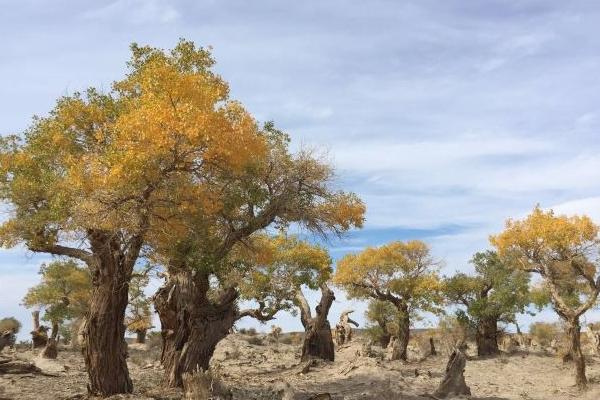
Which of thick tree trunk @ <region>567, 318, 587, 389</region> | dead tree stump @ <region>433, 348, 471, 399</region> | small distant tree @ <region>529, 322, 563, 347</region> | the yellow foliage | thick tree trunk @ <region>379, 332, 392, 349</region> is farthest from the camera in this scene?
small distant tree @ <region>529, 322, 563, 347</region>

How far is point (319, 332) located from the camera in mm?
33656

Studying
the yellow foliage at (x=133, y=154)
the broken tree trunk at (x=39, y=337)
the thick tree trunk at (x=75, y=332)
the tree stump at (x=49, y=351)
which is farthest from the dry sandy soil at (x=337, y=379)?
the thick tree trunk at (x=75, y=332)

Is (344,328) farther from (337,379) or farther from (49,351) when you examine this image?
(49,351)

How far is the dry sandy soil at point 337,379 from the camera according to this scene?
21031mm

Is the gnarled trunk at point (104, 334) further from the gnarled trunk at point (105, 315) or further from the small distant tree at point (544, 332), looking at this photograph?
the small distant tree at point (544, 332)

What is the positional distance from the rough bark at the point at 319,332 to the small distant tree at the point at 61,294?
85.0 ft

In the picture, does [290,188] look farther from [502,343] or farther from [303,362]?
[502,343]

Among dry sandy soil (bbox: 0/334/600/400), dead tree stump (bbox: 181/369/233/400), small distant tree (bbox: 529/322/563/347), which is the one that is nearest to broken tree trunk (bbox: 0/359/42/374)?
dry sandy soil (bbox: 0/334/600/400)

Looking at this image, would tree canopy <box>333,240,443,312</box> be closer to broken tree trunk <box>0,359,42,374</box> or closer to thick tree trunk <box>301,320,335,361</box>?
thick tree trunk <box>301,320,335,361</box>

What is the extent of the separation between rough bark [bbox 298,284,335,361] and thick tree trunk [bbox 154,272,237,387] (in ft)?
40.4

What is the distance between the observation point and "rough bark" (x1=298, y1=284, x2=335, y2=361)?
33312 millimetres

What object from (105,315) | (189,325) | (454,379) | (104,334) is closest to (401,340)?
(454,379)

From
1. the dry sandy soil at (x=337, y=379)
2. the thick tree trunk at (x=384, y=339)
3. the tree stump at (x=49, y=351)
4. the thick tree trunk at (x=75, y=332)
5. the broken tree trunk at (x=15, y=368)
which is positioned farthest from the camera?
the thick tree trunk at (x=384, y=339)

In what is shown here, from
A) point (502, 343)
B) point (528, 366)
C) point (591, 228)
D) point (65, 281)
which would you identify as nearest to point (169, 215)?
point (591, 228)
